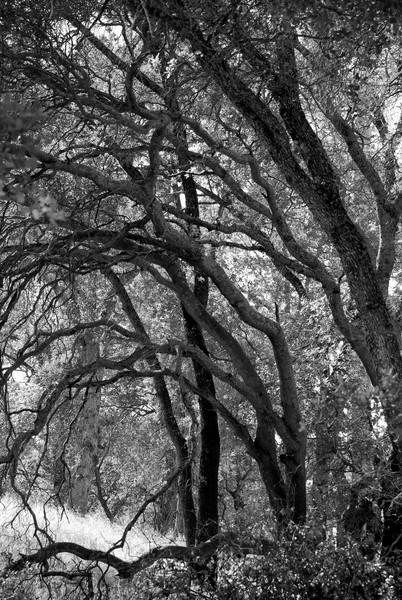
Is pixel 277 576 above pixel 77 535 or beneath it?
beneath

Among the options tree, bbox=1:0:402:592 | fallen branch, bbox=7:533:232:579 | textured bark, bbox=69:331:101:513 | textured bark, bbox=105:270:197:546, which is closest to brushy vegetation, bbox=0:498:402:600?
fallen branch, bbox=7:533:232:579

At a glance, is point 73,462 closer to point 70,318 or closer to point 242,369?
point 70,318

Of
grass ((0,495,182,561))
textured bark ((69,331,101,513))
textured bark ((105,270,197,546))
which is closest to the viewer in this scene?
grass ((0,495,182,561))

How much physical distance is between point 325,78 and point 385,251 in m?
2.68

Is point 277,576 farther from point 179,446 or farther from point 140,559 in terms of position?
point 179,446

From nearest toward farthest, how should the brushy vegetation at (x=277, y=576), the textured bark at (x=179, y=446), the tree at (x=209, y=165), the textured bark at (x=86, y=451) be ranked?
the tree at (x=209, y=165), the brushy vegetation at (x=277, y=576), the textured bark at (x=179, y=446), the textured bark at (x=86, y=451)

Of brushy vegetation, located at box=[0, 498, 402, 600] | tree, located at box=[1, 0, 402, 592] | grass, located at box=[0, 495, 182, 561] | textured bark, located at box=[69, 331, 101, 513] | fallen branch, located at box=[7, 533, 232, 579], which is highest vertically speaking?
textured bark, located at box=[69, 331, 101, 513]

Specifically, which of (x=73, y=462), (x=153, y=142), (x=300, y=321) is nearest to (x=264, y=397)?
(x=153, y=142)

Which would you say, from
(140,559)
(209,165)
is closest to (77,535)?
(140,559)

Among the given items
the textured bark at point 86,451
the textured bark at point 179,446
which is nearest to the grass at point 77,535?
the textured bark at point 179,446

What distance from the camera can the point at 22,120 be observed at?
3.25m

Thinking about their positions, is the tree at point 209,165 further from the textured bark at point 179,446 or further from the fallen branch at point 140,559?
the fallen branch at point 140,559

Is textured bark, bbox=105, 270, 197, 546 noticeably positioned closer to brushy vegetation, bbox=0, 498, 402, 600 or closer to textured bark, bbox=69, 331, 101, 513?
brushy vegetation, bbox=0, 498, 402, 600

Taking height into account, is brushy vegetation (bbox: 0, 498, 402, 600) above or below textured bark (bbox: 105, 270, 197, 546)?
below
